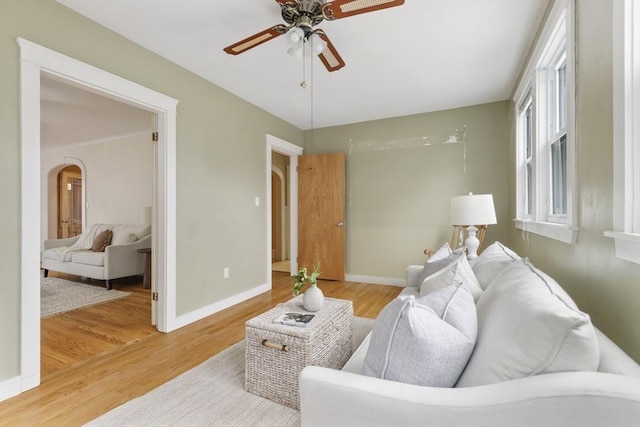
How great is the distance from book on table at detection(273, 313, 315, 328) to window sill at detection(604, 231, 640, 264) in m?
1.37

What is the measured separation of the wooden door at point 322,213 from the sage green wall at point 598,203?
3179 millimetres

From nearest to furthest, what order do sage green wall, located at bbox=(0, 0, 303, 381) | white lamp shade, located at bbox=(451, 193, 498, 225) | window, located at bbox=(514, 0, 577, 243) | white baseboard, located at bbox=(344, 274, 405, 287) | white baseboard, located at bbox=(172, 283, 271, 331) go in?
sage green wall, located at bbox=(0, 0, 303, 381)
window, located at bbox=(514, 0, 577, 243)
white lamp shade, located at bbox=(451, 193, 498, 225)
white baseboard, located at bbox=(172, 283, 271, 331)
white baseboard, located at bbox=(344, 274, 405, 287)

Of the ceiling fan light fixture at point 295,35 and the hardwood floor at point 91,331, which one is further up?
the ceiling fan light fixture at point 295,35

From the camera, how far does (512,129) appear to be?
3.40 metres

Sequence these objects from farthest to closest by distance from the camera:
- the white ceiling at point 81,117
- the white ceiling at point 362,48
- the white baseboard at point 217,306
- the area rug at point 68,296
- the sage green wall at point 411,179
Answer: the sage green wall at point 411,179 < the white ceiling at point 81,117 < the area rug at point 68,296 < the white baseboard at point 217,306 < the white ceiling at point 362,48

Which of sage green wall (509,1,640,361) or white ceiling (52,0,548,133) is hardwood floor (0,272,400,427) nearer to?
sage green wall (509,1,640,361)

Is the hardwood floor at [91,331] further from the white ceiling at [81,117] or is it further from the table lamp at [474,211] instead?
the table lamp at [474,211]

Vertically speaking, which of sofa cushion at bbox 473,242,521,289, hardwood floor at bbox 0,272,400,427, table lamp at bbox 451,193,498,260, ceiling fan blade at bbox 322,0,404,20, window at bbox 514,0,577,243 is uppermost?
ceiling fan blade at bbox 322,0,404,20

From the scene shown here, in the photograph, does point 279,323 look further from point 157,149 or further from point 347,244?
point 347,244

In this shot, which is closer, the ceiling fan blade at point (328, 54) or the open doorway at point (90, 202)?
the ceiling fan blade at point (328, 54)

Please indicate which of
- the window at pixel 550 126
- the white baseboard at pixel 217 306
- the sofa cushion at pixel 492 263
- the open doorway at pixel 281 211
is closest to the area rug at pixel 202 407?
the white baseboard at pixel 217 306

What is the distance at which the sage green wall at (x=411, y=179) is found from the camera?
3834 mm

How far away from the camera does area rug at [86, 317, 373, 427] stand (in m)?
1.52

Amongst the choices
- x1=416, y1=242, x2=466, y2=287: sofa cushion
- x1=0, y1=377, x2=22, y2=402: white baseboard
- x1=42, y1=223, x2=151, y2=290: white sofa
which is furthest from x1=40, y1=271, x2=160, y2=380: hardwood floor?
x1=416, y1=242, x2=466, y2=287: sofa cushion
